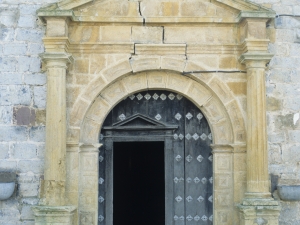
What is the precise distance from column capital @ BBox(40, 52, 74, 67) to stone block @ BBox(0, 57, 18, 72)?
0.48 metres

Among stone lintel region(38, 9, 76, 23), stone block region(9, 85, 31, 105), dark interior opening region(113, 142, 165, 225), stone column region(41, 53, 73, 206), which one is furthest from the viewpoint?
dark interior opening region(113, 142, 165, 225)

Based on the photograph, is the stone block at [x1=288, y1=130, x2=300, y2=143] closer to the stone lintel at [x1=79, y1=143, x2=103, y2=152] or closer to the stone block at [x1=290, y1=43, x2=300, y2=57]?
the stone block at [x1=290, y1=43, x2=300, y2=57]

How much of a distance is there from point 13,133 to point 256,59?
124 inches

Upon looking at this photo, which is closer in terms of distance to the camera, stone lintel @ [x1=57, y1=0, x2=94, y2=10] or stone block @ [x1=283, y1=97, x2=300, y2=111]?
stone lintel @ [x1=57, y1=0, x2=94, y2=10]

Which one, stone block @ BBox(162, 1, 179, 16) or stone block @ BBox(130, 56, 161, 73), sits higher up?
stone block @ BBox(162, 1, 179, 16)

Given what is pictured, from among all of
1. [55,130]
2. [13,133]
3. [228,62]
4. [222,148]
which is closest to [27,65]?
[13,133]

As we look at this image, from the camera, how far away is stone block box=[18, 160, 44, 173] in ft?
19.6

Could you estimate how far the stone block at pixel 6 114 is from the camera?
601 cm

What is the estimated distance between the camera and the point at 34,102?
6051 mm

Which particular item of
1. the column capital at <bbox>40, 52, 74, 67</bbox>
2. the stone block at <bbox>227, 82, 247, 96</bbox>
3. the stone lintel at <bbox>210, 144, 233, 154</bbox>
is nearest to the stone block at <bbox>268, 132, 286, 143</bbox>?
the stone lintel at <bbox>210, 144, 233, 154</bbox>

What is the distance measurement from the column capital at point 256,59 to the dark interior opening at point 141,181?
3472 millimetres

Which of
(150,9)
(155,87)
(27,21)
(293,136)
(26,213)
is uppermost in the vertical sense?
(150,9)

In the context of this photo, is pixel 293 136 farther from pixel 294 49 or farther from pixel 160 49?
pixel 160 49

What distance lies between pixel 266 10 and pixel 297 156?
1.89 meters
